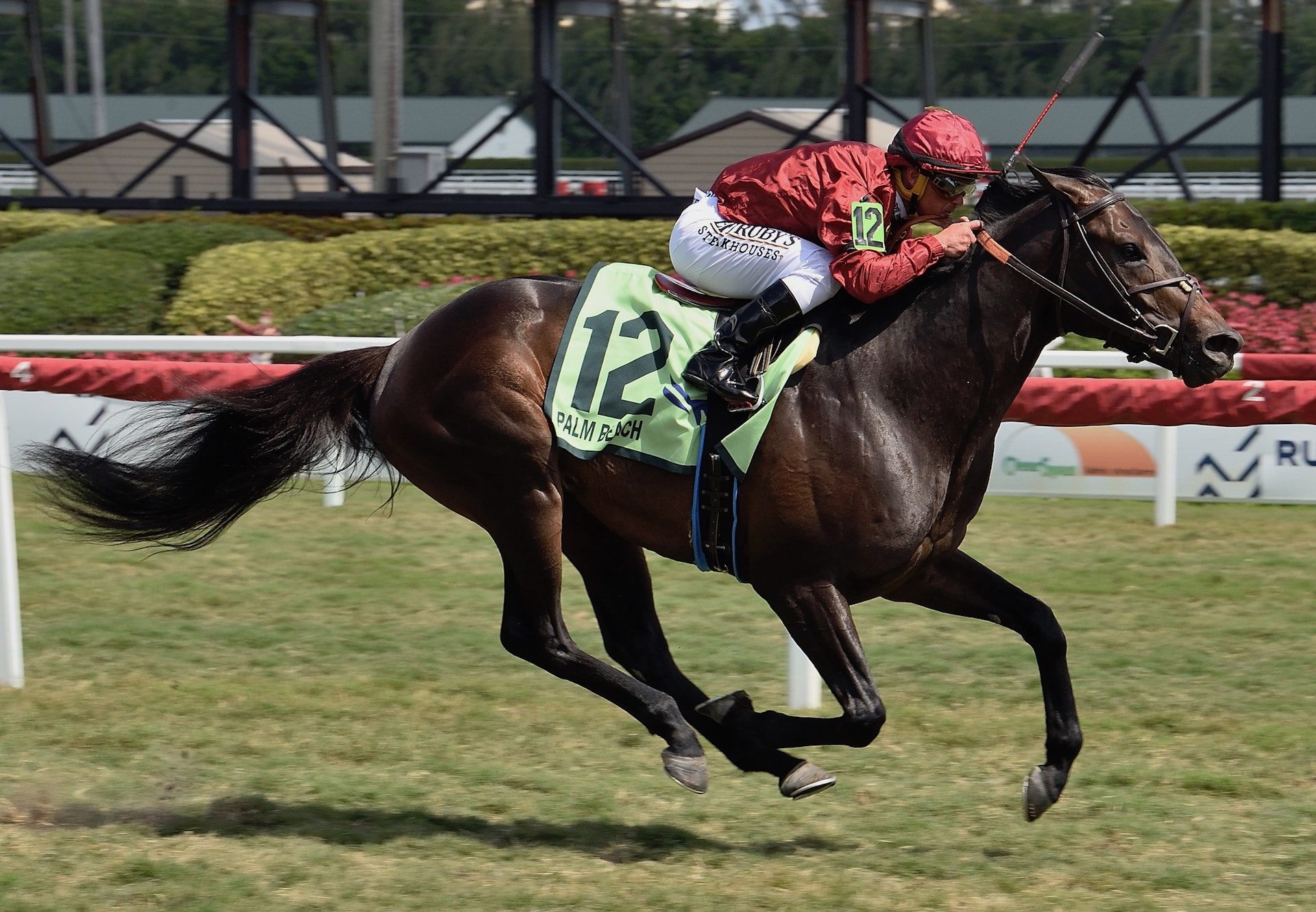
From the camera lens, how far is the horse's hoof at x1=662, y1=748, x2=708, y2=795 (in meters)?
3.74

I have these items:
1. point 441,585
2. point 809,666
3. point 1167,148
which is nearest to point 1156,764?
point 809,666

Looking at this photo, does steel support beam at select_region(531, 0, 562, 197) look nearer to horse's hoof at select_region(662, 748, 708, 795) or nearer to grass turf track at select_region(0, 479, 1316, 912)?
grass turf track at select_region(0, 479, 1316, 912)

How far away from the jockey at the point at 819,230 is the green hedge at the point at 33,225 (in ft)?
37.1

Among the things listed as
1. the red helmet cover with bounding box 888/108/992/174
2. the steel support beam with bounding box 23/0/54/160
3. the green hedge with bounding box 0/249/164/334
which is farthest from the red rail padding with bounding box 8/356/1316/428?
the steel support beam with bounding box 23/0/54/160

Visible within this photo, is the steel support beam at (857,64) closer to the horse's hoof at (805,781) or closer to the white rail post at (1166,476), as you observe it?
the white rail post at (1166,476)

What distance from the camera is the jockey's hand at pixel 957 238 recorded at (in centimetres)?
364

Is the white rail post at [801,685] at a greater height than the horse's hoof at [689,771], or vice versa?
the horse's hoof at [689,771]

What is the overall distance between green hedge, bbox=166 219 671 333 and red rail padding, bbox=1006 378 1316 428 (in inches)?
309

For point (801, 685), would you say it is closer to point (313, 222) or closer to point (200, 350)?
point (200, 350)

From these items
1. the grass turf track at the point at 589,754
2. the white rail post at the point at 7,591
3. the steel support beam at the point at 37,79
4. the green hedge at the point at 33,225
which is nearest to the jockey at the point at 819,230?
the grass turf track at the point at 589,754

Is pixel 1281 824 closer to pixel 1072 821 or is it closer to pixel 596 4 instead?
pixel 1072 821

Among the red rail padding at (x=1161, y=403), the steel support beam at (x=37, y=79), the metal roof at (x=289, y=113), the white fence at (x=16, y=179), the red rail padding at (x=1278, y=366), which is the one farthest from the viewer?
the white fence at (x=16, y=179)

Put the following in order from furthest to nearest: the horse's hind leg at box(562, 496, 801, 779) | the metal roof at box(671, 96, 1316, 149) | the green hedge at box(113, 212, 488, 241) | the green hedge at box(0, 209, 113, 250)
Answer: the green hedge at box(0, 209, 113, 250) < the green hedge at box(113, 212, 488, 241) < the metal roof at box(671, 96, 1316, 149) < the horse's hind leg at box(562, 496, 801, 779)

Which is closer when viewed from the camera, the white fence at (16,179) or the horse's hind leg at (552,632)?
the horse's hind leg at (552,632)
